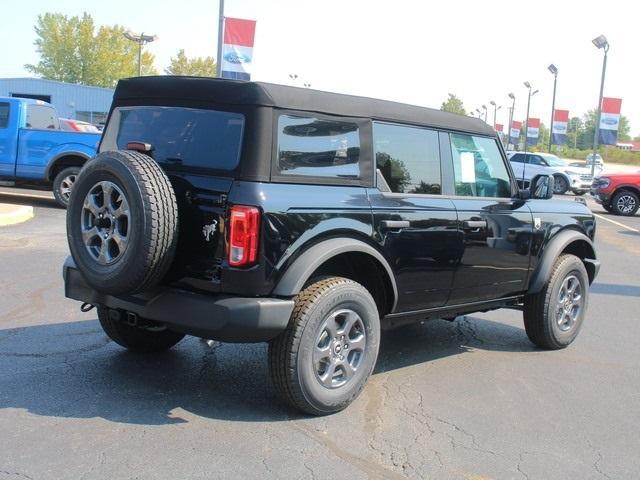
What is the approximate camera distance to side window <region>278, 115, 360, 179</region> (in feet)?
12.9

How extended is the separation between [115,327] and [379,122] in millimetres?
2371

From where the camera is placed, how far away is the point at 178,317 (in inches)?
147

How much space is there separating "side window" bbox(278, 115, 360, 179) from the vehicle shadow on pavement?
1.46m

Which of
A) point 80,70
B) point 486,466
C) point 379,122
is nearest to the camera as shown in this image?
point 486,466

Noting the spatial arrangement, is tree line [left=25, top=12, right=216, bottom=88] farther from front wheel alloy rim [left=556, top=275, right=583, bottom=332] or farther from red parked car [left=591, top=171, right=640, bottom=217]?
front wheel alloy rim [left=556, top=275, right=583, bottom=332]

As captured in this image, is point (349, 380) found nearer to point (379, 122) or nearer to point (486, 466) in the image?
point (486, 466)

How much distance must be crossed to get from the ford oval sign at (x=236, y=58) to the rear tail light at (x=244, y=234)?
12077mm

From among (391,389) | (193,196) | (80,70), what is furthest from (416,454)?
(80,70)

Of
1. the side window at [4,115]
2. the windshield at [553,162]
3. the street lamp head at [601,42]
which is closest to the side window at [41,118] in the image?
the side window at [4,115]

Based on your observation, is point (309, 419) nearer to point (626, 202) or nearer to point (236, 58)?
point (236, 58)

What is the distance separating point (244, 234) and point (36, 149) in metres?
10.9

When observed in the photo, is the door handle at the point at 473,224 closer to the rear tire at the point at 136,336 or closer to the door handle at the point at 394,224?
the door handle at the point at 394,224

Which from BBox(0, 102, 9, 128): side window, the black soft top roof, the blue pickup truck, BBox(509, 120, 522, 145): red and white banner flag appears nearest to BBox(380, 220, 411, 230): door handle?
the black soft top roof

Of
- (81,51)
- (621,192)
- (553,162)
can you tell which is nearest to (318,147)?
(621,192)
